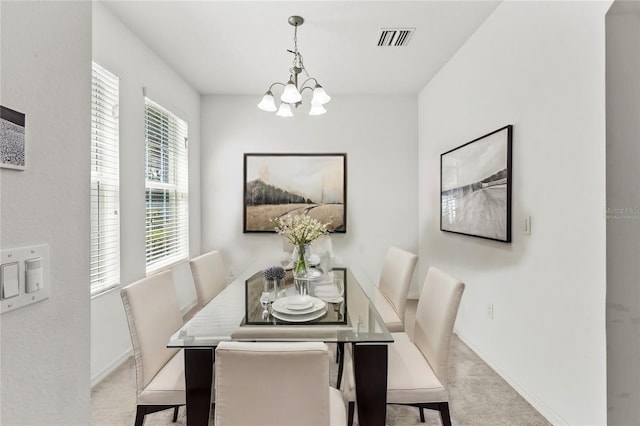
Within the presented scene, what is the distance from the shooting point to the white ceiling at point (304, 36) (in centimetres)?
233

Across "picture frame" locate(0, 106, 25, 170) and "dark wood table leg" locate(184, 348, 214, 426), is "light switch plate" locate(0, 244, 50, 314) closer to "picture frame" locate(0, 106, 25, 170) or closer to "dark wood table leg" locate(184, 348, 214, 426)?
"picture frame" locate(0, 106, 25, 170)

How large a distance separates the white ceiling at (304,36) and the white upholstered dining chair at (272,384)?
2.25 meters

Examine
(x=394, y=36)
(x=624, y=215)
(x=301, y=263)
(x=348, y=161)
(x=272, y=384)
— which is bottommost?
(x=272, y=384)

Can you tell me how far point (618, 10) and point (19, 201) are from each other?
1.04 metres

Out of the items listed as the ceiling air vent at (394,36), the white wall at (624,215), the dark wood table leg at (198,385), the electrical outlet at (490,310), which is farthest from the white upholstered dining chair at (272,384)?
the ceiling air vent at (394,36)

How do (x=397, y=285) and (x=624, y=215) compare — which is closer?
(x=624, y=215)

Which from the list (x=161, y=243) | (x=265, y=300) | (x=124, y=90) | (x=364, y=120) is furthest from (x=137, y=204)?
(x=364, y=120)

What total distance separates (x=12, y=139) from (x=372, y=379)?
138cm

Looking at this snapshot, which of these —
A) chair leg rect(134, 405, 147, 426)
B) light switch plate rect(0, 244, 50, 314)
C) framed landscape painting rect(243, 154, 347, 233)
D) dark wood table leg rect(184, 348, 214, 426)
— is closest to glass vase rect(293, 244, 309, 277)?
dark wood table leg rect(184, 348, 214, 426)

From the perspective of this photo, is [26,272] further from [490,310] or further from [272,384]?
[490,310]

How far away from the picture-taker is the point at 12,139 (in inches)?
21.9

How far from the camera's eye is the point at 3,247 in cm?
54

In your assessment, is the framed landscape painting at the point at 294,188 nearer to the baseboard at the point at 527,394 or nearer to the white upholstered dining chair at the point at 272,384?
the baseboard at the point at 527,394

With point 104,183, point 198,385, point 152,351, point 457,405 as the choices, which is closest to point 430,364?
A: point 457,405
